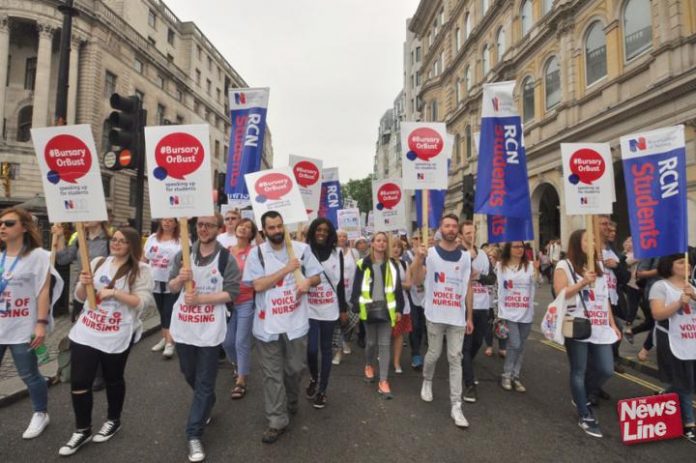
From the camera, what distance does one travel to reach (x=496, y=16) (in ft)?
74.3

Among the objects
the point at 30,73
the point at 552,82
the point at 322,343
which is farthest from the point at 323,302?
the point at 30,73

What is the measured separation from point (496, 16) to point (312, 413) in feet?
81.6

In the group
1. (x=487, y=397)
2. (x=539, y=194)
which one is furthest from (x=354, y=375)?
(x=539, y=194)

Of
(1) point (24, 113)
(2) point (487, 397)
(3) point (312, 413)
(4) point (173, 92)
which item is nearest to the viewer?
(3) point (312, 413)

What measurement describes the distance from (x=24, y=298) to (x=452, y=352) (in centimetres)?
375

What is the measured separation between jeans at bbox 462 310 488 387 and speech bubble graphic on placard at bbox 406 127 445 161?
203 cm

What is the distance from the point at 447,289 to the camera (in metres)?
4.08

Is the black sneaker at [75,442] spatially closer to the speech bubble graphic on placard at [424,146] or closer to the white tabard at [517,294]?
the speech bubble graphic on placard at [424,146]

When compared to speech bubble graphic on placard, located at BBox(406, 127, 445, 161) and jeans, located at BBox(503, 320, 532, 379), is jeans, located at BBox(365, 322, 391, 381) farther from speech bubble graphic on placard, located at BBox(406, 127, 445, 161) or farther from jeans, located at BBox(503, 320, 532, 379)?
speech bubble graphic on placard, located at BBox(406, 127, 445, 161)

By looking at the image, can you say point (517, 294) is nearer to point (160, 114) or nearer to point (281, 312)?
→ point (281, 312)

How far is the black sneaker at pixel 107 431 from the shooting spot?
3.22 m

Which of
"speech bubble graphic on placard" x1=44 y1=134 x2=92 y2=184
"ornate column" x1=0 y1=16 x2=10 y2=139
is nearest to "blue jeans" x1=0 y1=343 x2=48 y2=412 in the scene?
"speech bubble graphic on placard" x1=44 y1=134 x2=92 y2=184

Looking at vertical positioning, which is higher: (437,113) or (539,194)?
(437,113)

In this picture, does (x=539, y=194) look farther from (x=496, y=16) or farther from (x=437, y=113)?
(x=437, y=113)
